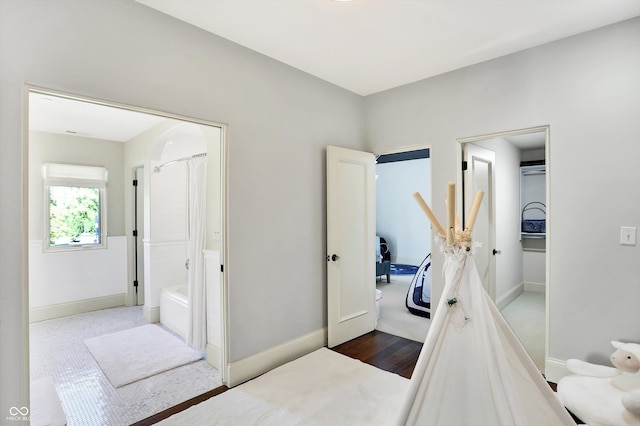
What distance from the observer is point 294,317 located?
3.22 metres

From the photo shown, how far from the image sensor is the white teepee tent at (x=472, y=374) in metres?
1.54

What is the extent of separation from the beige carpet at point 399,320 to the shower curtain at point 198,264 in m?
2.09

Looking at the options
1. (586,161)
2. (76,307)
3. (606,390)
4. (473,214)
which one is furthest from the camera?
(76,307)

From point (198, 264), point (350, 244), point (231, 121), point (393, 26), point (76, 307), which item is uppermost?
point (393, 26)

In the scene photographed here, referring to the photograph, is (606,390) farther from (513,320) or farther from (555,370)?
(513,320)

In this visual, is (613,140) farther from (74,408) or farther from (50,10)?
(74,408)

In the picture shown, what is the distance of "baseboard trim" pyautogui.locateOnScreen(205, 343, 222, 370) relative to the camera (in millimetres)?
2967

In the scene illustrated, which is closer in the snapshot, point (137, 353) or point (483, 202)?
point (137, 353)

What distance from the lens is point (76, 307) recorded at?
183 inches

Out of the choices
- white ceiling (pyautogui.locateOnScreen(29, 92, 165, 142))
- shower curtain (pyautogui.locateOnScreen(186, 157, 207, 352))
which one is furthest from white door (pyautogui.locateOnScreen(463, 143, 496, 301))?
white ceiling (pyautogui.locateOnScreen(29, 92, 165, 142))

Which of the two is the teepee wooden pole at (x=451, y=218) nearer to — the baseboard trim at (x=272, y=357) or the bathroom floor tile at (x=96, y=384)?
the baseboard trim at (x=272, y=357)

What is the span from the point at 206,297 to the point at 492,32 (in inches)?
137

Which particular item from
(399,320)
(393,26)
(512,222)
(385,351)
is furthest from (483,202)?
(393,26)

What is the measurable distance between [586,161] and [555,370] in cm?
172
